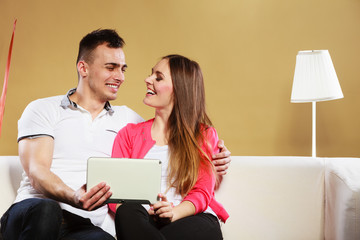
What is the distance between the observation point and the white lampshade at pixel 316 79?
236 cm

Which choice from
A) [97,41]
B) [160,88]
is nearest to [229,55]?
[97,41]

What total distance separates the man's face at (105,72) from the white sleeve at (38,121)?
221 millimetres

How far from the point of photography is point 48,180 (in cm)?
160

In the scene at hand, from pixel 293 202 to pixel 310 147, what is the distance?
975 mm

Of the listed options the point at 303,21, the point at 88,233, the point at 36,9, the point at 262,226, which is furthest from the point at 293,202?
the point at 36,9

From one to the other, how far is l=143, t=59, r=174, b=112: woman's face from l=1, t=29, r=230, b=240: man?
24 cm

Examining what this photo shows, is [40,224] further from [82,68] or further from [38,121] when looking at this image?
[82,68]

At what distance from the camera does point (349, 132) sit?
278 centimetres

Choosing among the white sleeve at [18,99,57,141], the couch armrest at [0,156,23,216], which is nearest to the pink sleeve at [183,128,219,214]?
the white sleeve at [18,99,57,141]

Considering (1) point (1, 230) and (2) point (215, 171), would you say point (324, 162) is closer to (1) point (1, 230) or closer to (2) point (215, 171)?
(2) point (215, 171)

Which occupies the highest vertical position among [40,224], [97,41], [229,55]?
[97,41]

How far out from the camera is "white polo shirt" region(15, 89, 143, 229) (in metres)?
1.72

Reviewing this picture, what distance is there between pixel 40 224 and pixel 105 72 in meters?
0.85

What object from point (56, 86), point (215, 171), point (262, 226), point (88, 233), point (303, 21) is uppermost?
point (303, 21)
